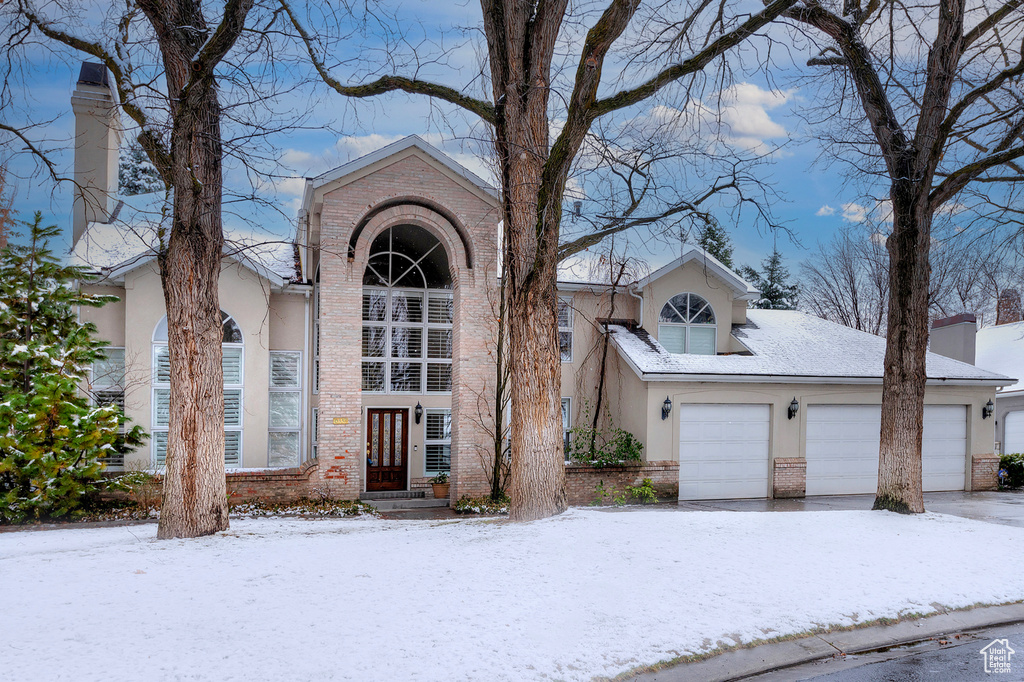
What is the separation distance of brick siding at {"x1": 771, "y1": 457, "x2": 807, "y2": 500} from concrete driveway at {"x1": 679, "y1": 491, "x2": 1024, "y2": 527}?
15.4 inches

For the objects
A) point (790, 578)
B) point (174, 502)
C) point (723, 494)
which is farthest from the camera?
point (723, 494)

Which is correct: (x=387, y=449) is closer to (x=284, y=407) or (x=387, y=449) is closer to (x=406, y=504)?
(x=406, y=504)

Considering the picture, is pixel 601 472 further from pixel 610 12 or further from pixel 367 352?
pixel 610 12

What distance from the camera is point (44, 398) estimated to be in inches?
445

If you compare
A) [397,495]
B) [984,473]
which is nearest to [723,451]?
[984,473]

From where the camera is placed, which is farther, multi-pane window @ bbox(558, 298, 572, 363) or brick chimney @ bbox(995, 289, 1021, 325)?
brick chimney @ bbox(995, 289, 1021, 325)

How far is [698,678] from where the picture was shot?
4.95 m

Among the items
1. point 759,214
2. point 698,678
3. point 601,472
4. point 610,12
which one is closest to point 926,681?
point 698,678

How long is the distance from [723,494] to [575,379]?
14.9ft

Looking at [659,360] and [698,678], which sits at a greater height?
[659,360]

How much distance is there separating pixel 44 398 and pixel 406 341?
26.0 feet

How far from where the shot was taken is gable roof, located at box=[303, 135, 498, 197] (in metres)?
14.4

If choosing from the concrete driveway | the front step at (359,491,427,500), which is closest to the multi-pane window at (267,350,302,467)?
the front step at (359,491,427,500)

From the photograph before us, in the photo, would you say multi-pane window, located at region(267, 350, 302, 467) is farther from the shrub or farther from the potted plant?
the shrub
